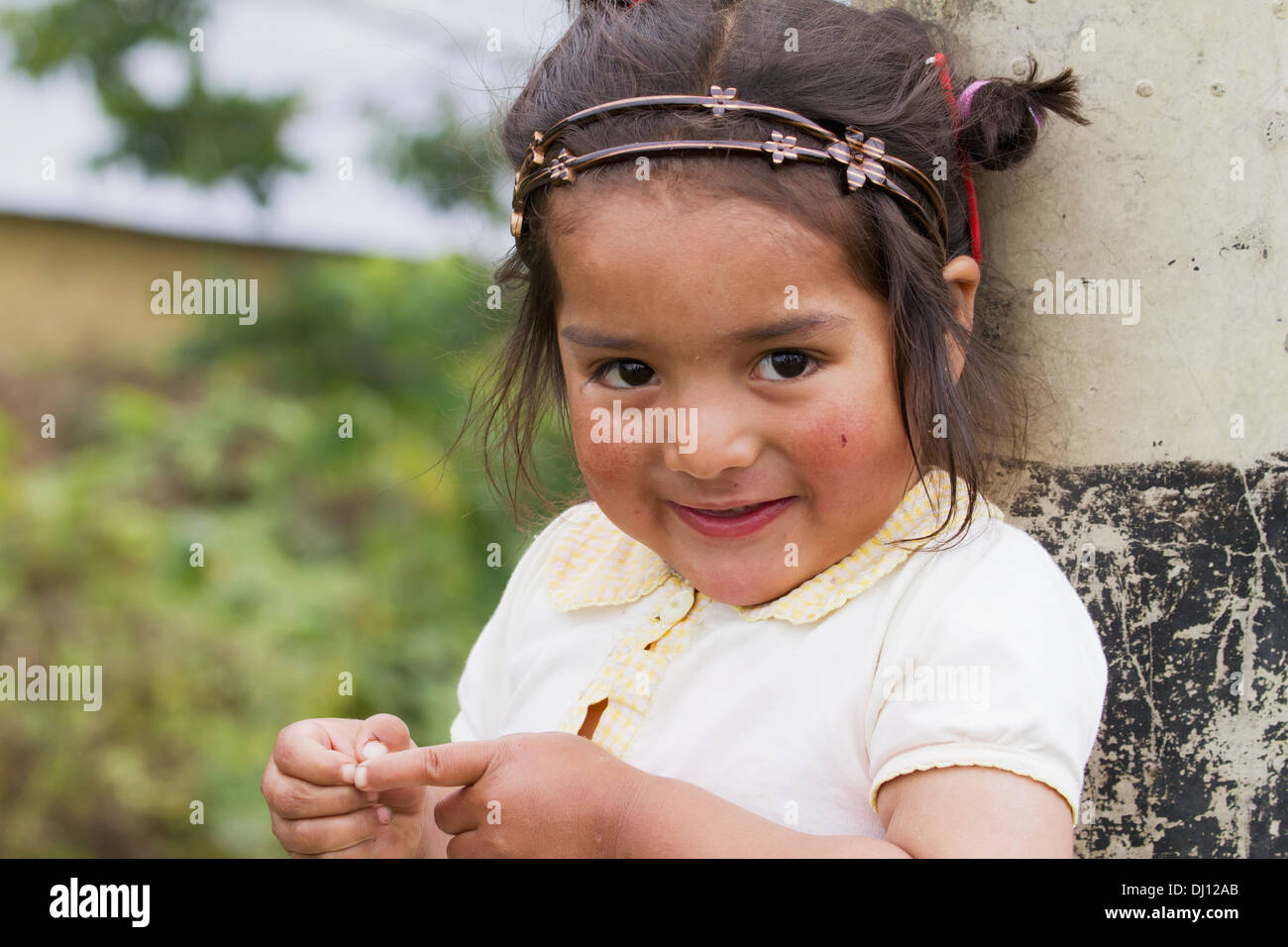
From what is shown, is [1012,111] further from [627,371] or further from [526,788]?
[526,788]

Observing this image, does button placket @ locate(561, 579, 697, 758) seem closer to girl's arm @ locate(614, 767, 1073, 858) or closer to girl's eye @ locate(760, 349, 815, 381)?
girl's arm @ locate(614, 767, 1073, 858)

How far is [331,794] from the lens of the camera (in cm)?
153

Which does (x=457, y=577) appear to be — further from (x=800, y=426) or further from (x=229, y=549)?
(x=800, y=426)

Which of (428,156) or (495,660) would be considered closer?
(495,660)

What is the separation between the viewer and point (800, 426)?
54.9 inches

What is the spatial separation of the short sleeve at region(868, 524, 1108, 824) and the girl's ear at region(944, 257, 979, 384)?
244 mm

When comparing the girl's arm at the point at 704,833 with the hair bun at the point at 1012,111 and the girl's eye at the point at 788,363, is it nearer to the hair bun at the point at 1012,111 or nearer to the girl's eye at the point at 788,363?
the girl's eye at the point at 788,363

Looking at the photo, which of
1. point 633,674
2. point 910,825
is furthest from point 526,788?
point 910,825

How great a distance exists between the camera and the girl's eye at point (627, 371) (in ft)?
4.90

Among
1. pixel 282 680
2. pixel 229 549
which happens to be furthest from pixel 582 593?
pixel 229 549

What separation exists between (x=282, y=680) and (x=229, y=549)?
20.3 inches

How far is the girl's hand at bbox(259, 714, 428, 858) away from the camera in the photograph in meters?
1.53

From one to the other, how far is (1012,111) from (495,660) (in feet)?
3.74

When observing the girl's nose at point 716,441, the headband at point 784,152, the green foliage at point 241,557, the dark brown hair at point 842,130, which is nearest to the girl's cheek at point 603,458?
the girl's nose at point 716,441
